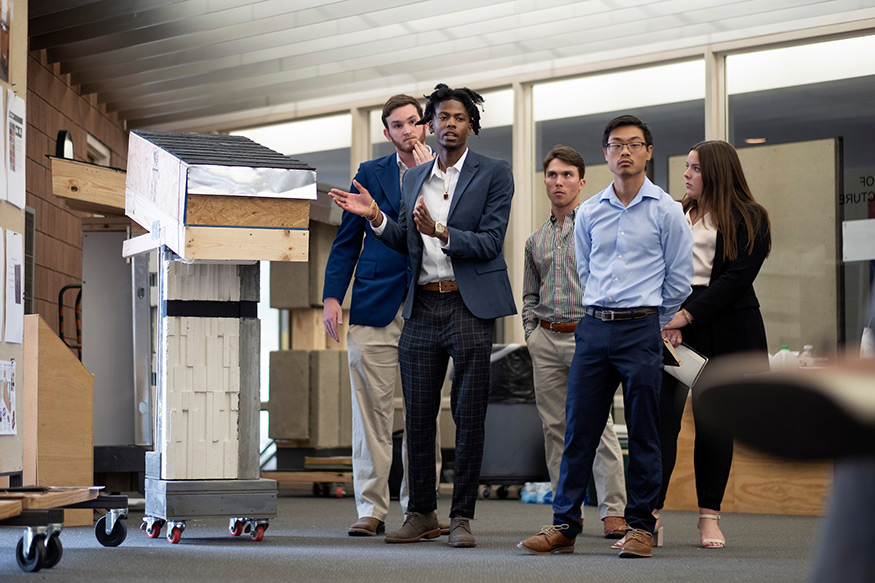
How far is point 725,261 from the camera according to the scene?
12.1 feet

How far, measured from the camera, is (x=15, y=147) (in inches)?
149

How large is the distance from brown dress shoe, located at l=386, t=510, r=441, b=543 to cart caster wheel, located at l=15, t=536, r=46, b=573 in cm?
113

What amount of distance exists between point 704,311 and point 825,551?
9.71 feet

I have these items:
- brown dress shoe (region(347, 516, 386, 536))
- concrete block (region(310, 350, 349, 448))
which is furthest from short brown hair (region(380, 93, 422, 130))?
concrete block (region(310, 350, 349, 448))

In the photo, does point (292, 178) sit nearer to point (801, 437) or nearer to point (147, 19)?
point (801, 437)

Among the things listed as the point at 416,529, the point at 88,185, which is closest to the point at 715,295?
the point at 416,529

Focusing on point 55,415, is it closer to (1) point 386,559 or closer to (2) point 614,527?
(1) point 386,559

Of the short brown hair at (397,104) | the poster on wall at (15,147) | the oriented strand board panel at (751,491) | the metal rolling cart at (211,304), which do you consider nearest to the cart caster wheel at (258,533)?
the metal rolling cart at (211,304)

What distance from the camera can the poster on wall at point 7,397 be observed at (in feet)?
12.1

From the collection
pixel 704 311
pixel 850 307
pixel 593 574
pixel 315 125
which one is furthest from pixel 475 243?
pixel 315 125

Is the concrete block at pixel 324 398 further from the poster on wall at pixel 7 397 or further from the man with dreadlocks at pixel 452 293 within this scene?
the man with dreadlocks at pixel 452 293

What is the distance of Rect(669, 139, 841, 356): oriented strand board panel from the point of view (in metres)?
6.54

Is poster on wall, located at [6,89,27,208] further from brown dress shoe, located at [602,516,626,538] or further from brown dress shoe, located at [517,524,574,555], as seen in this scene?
brown dress shoe, located at [602,516,626,538]

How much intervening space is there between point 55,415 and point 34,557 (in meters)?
1.51
